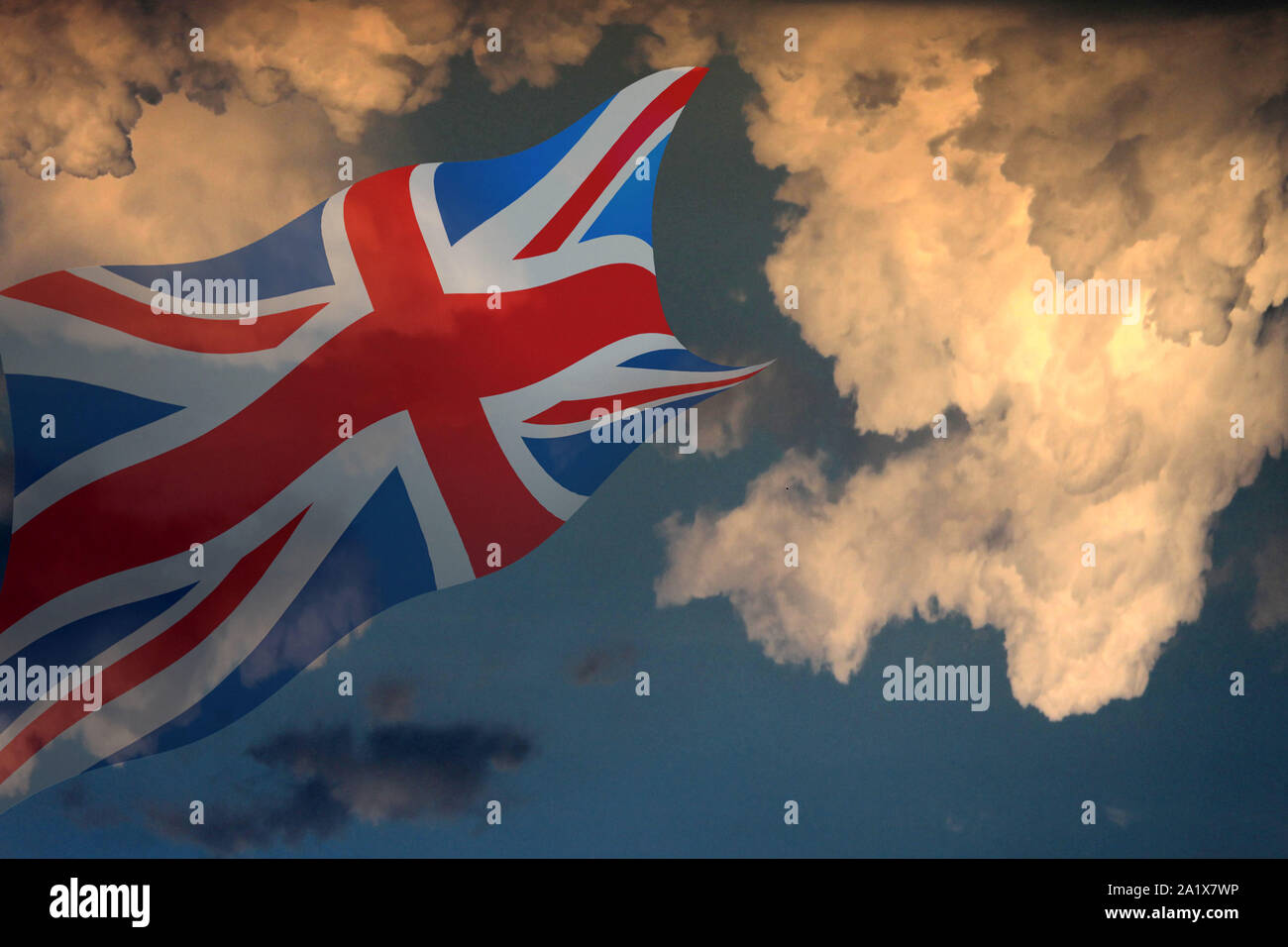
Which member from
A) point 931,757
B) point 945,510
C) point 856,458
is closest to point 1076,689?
point 931,757

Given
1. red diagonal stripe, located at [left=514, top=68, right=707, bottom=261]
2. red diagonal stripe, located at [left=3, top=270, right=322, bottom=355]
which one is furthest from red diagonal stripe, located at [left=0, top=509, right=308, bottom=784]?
red diagonal stripe, located at [left=514, top=68, right=707, bottom=261]

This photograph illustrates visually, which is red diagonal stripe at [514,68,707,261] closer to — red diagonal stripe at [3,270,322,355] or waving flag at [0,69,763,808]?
waving flag at [0,69,763,808]

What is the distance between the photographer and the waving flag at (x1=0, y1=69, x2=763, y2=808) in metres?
3.45

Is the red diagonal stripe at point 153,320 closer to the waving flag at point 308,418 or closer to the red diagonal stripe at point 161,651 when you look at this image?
the waving flag at point 308,418

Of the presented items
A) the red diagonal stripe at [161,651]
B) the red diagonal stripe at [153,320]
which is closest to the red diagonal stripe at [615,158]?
the red diagonal stripe at [153,320]

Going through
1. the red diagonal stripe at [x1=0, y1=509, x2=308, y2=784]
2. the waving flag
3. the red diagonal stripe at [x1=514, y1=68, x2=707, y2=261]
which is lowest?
the red diagonal stripe at [x1=0, y1=509, x2=308, y2=784]

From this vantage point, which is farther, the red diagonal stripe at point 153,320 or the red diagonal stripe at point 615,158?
the red diagonal stripe at point 615,158

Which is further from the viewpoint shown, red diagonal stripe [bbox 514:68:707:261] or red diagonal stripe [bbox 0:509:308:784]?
red diagonal stripe [bbox 514:68:707:261]

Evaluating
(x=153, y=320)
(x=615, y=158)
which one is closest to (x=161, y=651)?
(x=153, y=320)

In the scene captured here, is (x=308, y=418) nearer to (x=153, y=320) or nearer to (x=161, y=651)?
(x=153, y=320)

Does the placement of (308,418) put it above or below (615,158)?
below

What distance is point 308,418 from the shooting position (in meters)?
3.51

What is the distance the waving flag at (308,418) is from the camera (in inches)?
136

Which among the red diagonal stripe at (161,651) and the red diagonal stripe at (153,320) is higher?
the red diagonal stripe at (153,320)
